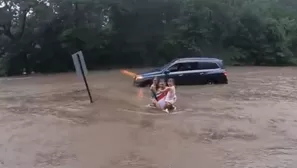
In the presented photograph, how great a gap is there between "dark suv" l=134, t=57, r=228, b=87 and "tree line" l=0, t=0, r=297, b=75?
15030 millimetres

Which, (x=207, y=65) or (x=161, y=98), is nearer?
(x=161, y=98)

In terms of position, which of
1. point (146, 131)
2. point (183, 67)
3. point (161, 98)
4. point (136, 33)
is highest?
point (136, 33)

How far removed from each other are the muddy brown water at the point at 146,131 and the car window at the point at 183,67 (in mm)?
1927

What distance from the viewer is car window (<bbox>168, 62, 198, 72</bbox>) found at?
20891mm

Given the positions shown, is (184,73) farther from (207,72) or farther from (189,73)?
(207,72)

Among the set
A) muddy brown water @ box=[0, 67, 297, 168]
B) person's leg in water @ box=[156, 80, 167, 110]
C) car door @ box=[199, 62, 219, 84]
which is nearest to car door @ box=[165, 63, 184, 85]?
car door @ box=[199, 62, 219, 84]

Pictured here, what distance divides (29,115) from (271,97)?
31.3ft

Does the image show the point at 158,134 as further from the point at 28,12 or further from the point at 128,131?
the point at 28,12

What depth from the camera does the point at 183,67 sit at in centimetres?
2116

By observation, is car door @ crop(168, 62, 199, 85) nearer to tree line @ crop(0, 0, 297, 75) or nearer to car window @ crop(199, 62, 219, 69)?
car window @ crop(199, 62, 219, 69)

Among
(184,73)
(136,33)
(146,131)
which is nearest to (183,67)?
(184,73)

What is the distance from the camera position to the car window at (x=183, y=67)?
822 inches

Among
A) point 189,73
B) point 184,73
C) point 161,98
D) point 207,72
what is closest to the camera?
point 161,98

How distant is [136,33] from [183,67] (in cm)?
1644
